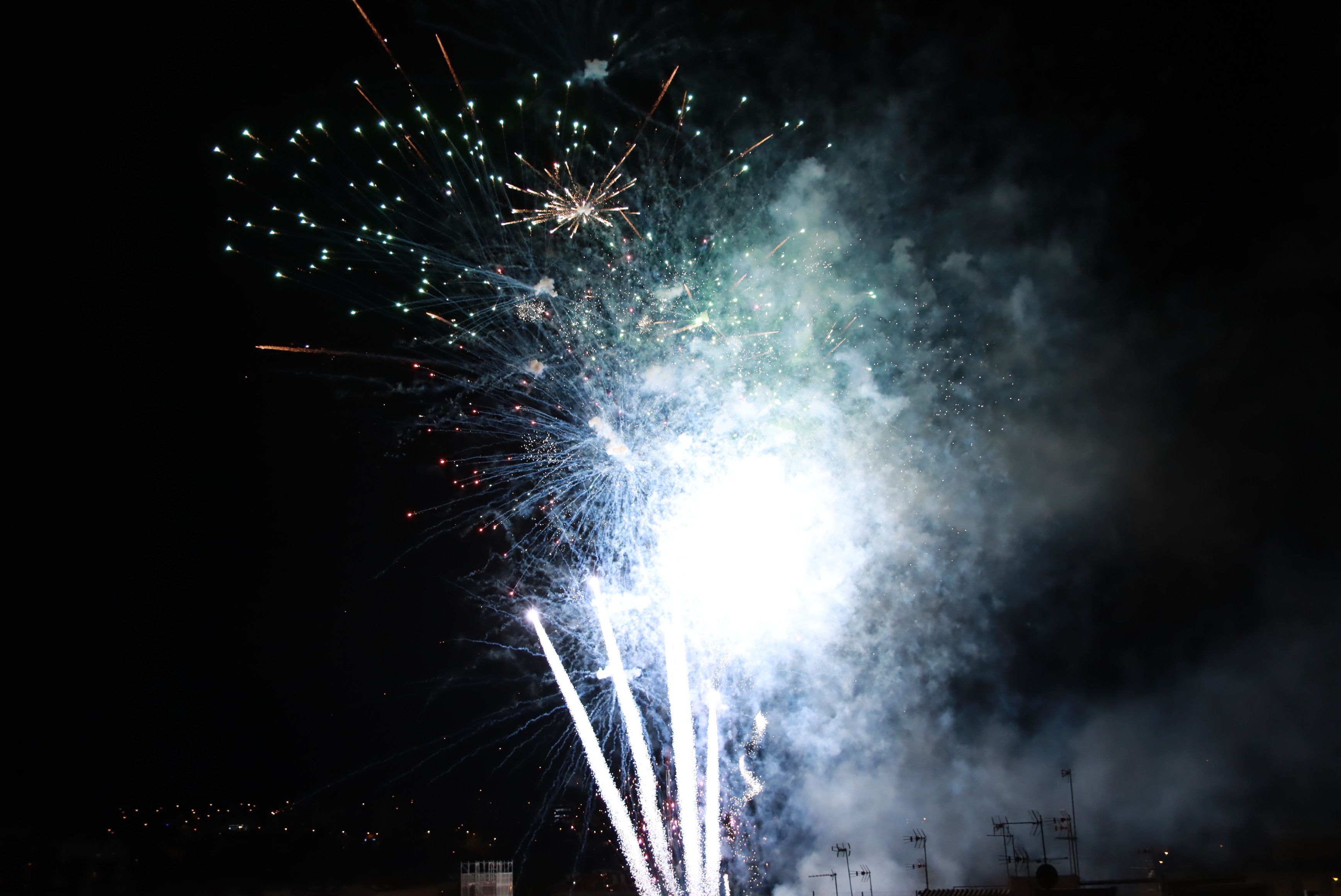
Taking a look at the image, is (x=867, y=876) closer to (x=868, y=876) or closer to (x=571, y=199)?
(x=868, y=876)

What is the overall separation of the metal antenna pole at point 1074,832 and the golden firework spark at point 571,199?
15298mm

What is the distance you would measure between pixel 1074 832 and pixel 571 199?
17.2m

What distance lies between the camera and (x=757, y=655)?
679 inches

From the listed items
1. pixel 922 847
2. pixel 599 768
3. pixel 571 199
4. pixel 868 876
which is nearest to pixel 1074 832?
pixel 922 847

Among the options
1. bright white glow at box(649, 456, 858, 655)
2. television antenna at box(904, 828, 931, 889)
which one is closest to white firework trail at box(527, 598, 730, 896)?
bright white glow at box(649, 456, 858, 655)

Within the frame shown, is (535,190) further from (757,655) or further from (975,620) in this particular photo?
(975,620)

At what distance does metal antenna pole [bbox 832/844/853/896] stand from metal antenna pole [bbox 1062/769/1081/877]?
18.5 feet

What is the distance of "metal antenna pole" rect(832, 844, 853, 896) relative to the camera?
2231 centimetres

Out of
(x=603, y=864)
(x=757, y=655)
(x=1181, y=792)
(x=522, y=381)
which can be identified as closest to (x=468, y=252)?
(x=522, y=381)

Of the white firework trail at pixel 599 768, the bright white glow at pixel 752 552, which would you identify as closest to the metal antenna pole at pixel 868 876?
the white firework trail at pixel 599 768

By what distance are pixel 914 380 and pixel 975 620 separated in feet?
20.2

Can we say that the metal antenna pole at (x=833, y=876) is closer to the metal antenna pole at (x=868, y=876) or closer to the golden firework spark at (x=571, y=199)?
the metal antenna pole at (x=868, y=876)

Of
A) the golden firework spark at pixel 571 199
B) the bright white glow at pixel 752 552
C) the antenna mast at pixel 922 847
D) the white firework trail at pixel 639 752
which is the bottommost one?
the antenna mast at pixel 922 847

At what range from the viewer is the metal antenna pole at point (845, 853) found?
73.2 ft
